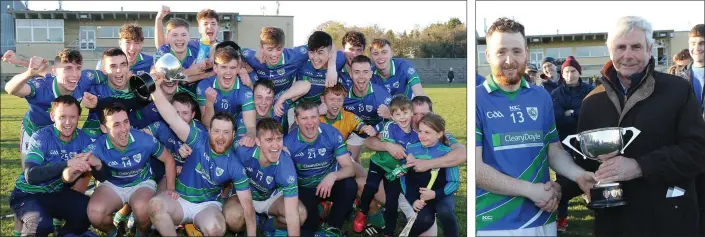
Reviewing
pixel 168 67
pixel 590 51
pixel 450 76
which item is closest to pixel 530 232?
pixel 450 76

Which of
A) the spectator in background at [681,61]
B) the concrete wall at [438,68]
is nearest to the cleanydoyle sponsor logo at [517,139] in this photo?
the concrete wall at [438,68]

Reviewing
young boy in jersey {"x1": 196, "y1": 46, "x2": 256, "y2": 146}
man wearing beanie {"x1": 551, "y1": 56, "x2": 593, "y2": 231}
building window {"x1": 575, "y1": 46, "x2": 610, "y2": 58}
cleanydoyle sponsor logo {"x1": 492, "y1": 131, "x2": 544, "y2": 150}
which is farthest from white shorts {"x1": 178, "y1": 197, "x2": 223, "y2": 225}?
building window {"x1": 575, "y1": 46, "x2": 610, "y2": 58}

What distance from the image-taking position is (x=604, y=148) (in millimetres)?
2848

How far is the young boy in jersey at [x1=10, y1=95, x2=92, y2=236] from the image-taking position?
3119 mm

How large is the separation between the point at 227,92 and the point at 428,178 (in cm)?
118

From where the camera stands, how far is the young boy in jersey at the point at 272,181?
124 inches

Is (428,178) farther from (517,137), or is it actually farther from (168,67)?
(168,67)

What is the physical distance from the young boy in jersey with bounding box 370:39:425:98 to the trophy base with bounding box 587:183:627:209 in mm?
1353

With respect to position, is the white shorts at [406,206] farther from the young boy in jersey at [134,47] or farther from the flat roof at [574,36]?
the young boy in jersey at [134,47]

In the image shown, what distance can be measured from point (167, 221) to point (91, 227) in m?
0.76

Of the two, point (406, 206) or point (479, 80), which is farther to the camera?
point (406, 206)

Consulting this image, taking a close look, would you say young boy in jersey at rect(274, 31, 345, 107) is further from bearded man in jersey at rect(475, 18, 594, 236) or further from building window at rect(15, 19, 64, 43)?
building window at rect(15, 19, 64, 43)

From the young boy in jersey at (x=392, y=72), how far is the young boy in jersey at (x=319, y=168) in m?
0.66

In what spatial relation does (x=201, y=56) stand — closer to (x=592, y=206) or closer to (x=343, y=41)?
(x=343, y=41)
